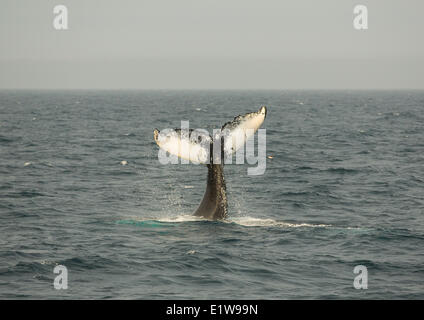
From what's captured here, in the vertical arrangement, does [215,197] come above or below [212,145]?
below

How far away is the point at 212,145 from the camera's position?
16.0m

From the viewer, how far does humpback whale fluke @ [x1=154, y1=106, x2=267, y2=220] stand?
1459 cm

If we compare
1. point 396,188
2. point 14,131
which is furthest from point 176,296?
point 14,131

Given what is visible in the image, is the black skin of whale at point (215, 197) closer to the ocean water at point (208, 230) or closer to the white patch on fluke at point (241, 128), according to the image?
the ocean water at point (208, 230)

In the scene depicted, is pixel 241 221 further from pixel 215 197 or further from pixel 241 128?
pixel 241 128

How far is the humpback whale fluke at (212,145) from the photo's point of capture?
14586 millimetres

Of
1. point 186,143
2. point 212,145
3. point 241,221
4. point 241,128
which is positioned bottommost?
point 241,221

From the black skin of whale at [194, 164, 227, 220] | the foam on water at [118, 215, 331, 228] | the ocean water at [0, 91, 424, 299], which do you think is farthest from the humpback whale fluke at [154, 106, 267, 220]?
the foam on water at [118, 215, 331, 228]

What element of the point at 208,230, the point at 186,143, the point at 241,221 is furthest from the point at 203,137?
the point at 241,221

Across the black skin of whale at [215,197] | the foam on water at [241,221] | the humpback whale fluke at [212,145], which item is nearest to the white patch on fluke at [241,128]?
the humpback whale fluke at [212,145]

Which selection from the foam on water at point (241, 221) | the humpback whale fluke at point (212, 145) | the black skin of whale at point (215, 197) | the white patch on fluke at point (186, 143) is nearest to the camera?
the white patch on fluke at point (186, 143)
